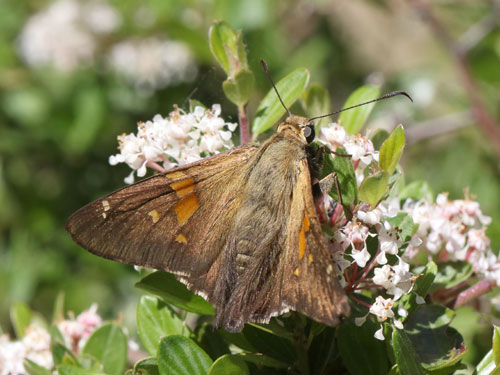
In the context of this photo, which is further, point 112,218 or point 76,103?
point 76,103

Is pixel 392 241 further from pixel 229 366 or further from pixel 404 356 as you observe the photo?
pixel 229 366

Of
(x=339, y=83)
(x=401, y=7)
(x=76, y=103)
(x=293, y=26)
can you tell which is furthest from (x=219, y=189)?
(x=401, y=7)

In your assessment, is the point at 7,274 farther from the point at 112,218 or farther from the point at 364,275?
the point at 364,275

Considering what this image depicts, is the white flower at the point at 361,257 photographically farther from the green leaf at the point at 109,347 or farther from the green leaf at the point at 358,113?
A: the green leaf at the point at 109,347

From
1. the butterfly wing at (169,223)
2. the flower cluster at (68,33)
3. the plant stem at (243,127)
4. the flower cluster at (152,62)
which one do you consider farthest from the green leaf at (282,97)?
the flower cluster at (68,33)

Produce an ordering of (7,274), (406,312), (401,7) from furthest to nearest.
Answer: (401,7) → (7,274) → (406,312)

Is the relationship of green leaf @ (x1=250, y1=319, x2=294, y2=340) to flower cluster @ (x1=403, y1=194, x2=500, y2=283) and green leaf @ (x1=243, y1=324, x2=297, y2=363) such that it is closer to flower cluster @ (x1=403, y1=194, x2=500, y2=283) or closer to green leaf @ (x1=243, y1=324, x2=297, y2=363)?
green leaf @ (x1=243, y1=324, x2=297, y2=363)
